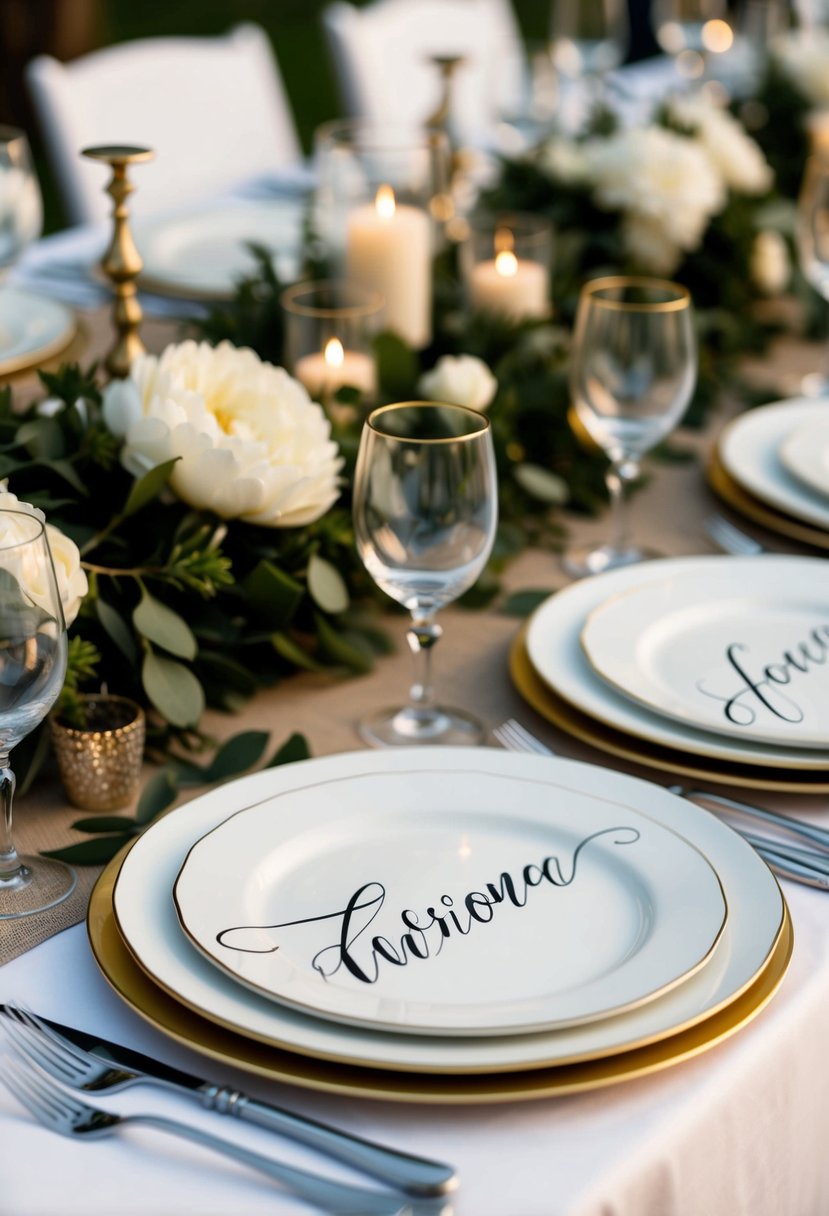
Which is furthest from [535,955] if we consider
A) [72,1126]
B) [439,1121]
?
[72,1126]

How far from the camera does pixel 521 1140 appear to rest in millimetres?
619

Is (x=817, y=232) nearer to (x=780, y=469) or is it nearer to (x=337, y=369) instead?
(x=780, y=469)

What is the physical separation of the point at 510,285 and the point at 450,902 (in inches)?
35.3

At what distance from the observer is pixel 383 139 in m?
1.64

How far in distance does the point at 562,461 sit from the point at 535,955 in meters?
0.74

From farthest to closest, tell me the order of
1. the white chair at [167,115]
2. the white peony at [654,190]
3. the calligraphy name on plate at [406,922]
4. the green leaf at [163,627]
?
1. the white chair at [167,115]
2. the white peony at [654,190]
3. the green leaf at [163,627]
4. the calligraphy name on plate at [406,922]

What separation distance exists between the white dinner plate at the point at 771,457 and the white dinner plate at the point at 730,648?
0.12m

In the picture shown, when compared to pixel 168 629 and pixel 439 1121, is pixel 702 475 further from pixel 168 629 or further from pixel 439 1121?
pixel 439 1121

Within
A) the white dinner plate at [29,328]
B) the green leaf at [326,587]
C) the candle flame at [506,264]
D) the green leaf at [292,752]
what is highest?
the candle flame at [506,264]

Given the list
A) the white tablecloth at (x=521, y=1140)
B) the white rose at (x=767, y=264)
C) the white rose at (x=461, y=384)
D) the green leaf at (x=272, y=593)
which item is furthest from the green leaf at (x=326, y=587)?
the white rose at (x=767, y=264)

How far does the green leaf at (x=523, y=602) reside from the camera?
113cm

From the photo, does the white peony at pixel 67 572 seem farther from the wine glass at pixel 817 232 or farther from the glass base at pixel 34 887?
the wine glass at pixel 817 232

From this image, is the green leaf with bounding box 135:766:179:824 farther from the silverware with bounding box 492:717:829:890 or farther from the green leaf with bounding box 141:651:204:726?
the silverware with bounding box 492:717:829:890

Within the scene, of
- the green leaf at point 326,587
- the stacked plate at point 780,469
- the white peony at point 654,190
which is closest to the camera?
the green leaf at point 326,587
